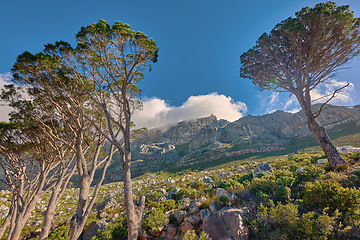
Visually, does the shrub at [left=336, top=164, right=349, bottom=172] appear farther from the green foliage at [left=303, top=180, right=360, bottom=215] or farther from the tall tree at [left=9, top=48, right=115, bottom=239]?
the tall tree at [left=9, top=48, right=115, bottom=239]

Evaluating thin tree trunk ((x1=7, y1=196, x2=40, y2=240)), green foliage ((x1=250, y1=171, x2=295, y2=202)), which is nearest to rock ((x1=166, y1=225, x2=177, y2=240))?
green foliage ((x1=250, y1=171, x2=295, y2=202))

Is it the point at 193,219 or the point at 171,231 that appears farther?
the point at 193,219

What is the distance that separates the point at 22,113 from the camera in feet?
32.2

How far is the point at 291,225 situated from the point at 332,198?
1.76 m

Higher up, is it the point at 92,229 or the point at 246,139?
the point at 92,229

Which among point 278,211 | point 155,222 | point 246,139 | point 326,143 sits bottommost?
point 246,139

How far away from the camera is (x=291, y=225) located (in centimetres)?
367

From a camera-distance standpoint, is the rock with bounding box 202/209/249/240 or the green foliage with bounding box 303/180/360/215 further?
the rock with bounding box 202/209/249/240

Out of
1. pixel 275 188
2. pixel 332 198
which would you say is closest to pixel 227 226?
pixel 275 188

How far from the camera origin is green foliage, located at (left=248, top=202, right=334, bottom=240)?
3295 mm

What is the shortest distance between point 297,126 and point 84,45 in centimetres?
15289

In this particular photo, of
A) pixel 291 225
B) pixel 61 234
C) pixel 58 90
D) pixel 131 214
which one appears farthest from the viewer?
pixel 58 90

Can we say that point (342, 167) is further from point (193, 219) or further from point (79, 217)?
point (79, 217)

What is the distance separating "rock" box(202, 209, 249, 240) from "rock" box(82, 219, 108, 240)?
5.98m
